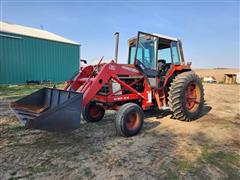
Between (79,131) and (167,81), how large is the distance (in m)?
2.77

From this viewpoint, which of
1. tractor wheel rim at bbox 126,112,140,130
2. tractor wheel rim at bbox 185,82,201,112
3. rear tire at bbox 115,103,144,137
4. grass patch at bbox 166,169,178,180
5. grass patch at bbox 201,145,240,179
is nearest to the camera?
grass patch at bbox 166,169,178,180

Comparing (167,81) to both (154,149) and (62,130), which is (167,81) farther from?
(62,130)

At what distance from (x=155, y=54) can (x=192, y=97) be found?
1.69 meters

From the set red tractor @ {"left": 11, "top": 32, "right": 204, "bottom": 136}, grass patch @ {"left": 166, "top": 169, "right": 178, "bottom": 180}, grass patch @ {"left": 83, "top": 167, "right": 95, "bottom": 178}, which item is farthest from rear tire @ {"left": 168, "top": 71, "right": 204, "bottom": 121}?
grass patch @ {"left": 83, "top": 167, "right": 95, "bottom": 178}

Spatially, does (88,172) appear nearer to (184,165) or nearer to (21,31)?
(184,165)

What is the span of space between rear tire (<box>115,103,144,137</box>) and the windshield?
160 cm

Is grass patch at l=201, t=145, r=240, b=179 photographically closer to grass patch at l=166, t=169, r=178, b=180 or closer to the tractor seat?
grass patch at l=166, t=169, r=178, b=180

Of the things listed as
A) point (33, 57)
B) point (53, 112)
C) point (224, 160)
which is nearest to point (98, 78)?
point (53, 112)

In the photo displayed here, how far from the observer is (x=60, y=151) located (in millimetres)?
3211

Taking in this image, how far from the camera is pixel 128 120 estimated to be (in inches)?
159

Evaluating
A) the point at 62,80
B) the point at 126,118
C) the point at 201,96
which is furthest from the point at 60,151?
the point at 62,80

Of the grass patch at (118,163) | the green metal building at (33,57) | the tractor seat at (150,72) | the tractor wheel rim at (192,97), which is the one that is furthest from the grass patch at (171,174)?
the green metal building at (33,57)

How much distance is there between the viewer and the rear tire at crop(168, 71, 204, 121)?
16.3ft

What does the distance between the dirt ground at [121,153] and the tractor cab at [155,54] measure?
1.42 m
